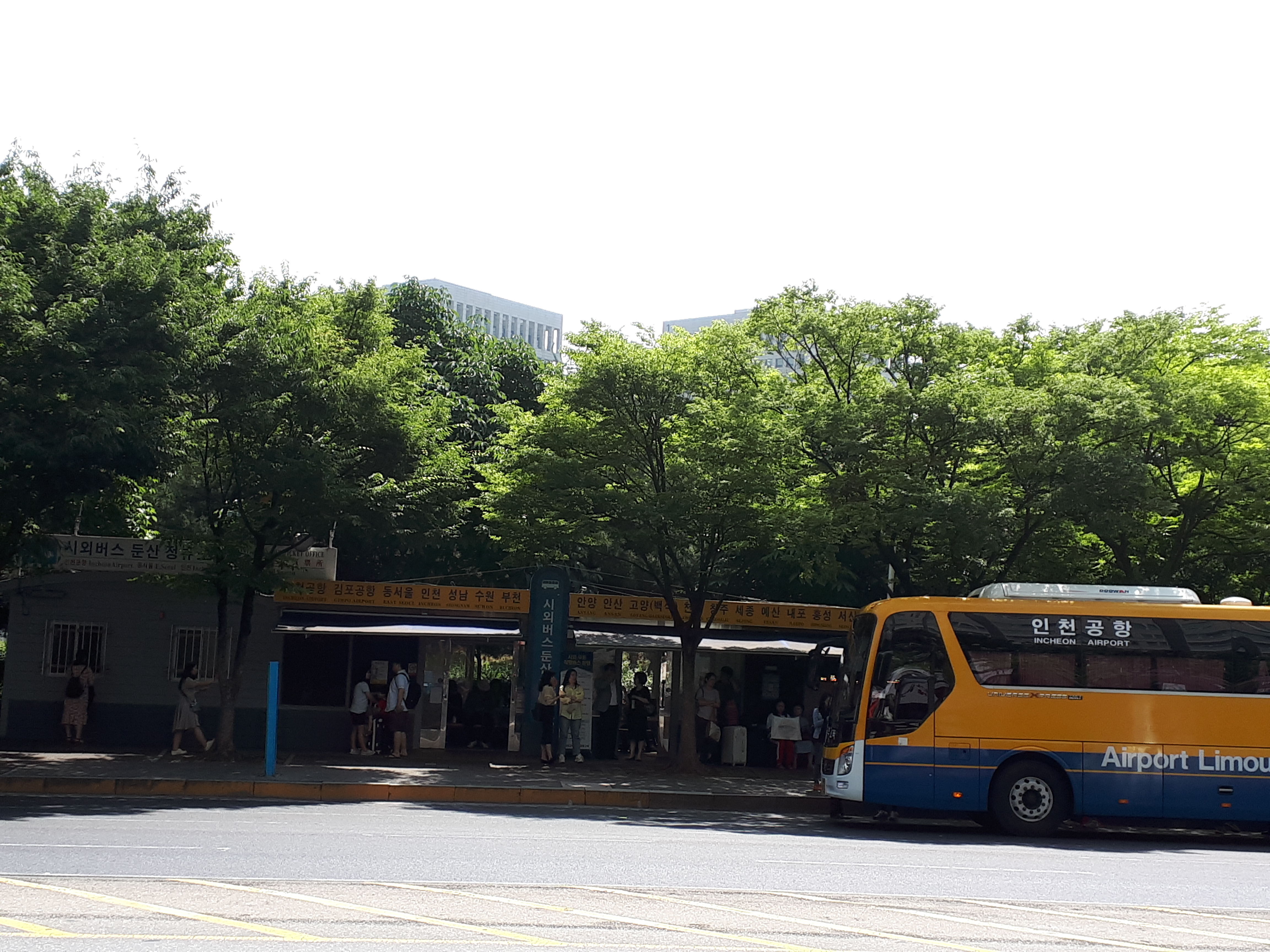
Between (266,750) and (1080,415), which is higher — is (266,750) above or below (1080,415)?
below

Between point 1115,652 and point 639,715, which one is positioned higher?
point 1115,652

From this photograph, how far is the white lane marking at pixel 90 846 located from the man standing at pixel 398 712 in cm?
1160

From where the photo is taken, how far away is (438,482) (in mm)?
22062

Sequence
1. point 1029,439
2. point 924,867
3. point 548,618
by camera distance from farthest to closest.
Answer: point 548,618
point 1029,439
point 924,867

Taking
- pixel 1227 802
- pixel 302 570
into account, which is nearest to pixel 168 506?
pixel 302 570

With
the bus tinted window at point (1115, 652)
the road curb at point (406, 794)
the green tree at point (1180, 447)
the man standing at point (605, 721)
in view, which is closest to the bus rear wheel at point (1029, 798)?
the bus tinted window at point (1115, 652)

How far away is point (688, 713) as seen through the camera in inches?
858

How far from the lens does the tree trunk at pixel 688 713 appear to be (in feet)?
71.2

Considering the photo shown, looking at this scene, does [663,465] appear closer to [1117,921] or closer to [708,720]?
[708,720]

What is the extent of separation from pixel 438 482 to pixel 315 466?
2.88 metres

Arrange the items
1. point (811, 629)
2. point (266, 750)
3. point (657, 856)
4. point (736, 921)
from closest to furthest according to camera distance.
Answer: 1. point (736, 921)
2. point (657, 856)
3. point (266, 750)
4. point (811, 629)

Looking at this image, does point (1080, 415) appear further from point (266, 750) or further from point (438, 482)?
point (266, 750)

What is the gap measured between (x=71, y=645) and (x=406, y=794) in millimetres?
9710

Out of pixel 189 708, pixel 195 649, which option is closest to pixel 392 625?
pixel 189 708
